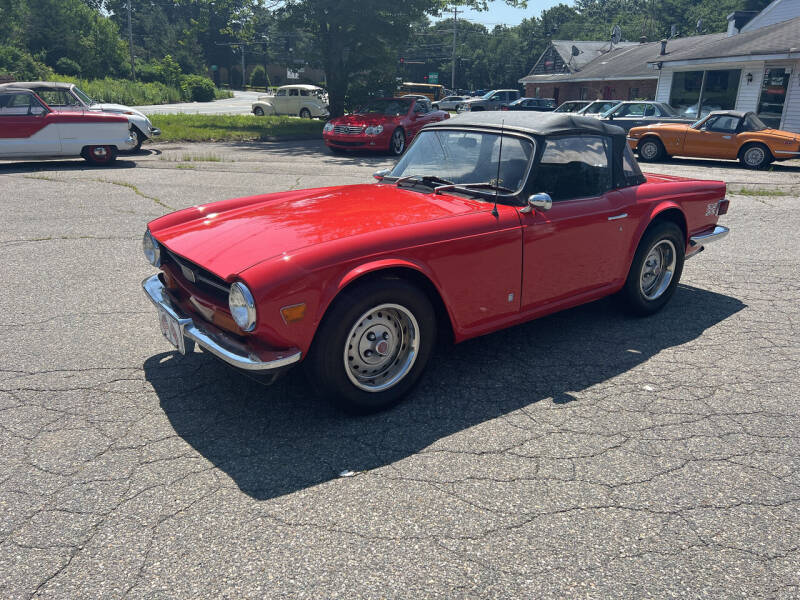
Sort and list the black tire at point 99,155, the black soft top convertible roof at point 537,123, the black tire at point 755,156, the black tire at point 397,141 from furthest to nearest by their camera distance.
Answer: the black tire at point 397,141
the black tire at point 755,156
the black tire at point 99,155
the black soft top convertible roof at point 537,123

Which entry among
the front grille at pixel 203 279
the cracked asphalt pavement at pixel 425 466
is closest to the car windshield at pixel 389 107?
the cracked asphalt pavement at pixel 425 466

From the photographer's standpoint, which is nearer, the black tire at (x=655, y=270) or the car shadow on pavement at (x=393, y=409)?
the car shadow on pavement at (x=393, y=409)

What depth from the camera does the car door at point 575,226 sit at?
3.93 metres

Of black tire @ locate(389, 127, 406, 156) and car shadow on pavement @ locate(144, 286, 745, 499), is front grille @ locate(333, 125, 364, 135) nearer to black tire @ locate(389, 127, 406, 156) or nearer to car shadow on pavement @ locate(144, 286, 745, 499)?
black tire @ locate(389, 127, 406, 156)

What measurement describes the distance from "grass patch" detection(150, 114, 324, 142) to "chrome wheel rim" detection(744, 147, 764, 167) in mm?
14006

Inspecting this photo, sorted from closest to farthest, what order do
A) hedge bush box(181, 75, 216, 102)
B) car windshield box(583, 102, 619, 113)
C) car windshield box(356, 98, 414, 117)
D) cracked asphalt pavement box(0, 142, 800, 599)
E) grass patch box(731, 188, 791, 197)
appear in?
cracked asphalt pavement box(0, 142, 800, 599) < grass patch box(731, 188, 791, 197) < car windshield box(356, 98, 414, 117) < car windshield box(583, 102, 619, 113) < hedge bush box(181, 75, 216, 102)

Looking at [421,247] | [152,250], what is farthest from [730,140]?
[152,250]

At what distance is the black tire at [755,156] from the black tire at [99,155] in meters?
15.0

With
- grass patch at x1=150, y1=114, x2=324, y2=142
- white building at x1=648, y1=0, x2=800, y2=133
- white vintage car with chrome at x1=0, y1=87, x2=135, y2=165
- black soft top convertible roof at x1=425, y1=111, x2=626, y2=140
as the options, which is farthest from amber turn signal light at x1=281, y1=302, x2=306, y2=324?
white building at x1=648, y1=0, x2=800, y2=133

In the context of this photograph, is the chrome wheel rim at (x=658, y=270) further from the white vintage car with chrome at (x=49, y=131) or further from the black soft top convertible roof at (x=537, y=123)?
the white vintage car with chrome at (x=49, y=131)

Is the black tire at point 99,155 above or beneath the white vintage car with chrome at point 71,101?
beneath

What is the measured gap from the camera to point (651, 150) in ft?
54.3

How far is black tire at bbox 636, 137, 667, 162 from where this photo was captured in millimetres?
16406

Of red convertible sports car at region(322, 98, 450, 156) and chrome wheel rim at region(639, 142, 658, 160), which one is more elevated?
red convertible sports car at region(322, 98, 450, 156)
